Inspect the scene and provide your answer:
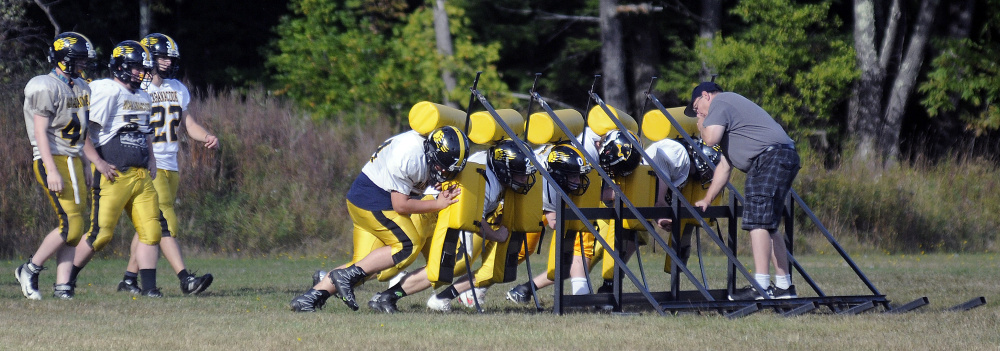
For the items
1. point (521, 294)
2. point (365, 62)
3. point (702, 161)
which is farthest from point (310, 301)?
point (365, 62)

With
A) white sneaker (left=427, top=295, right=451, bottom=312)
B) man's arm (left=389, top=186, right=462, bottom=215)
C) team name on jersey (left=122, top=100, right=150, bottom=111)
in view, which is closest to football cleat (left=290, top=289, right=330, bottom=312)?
man's arm (left=389, top=186, right=462, bottom=215)

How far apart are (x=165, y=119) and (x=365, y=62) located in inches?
503

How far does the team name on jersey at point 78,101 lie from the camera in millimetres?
7996

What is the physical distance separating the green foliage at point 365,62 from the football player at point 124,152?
474 inches

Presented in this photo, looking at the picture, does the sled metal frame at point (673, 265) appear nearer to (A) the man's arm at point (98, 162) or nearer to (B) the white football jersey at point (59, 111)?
(A) the man's arm at point (98, 162)

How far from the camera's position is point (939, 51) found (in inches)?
910

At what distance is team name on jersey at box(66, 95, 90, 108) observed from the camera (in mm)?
7996

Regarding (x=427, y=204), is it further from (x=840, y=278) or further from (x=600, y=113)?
(x=840, y=278)

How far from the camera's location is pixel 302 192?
15.5 m

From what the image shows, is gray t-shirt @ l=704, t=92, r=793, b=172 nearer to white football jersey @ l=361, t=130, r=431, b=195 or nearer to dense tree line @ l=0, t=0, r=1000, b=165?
white football jersey @ l=361, t=130, r=431, b=195

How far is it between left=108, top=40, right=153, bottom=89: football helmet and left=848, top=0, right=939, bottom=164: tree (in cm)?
1617

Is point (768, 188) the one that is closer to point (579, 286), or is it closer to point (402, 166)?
point (579, 286)

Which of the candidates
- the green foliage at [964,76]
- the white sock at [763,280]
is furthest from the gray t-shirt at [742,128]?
the green foliage at [964,76]

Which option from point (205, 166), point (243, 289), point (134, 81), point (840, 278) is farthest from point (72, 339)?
point (205, 166)
